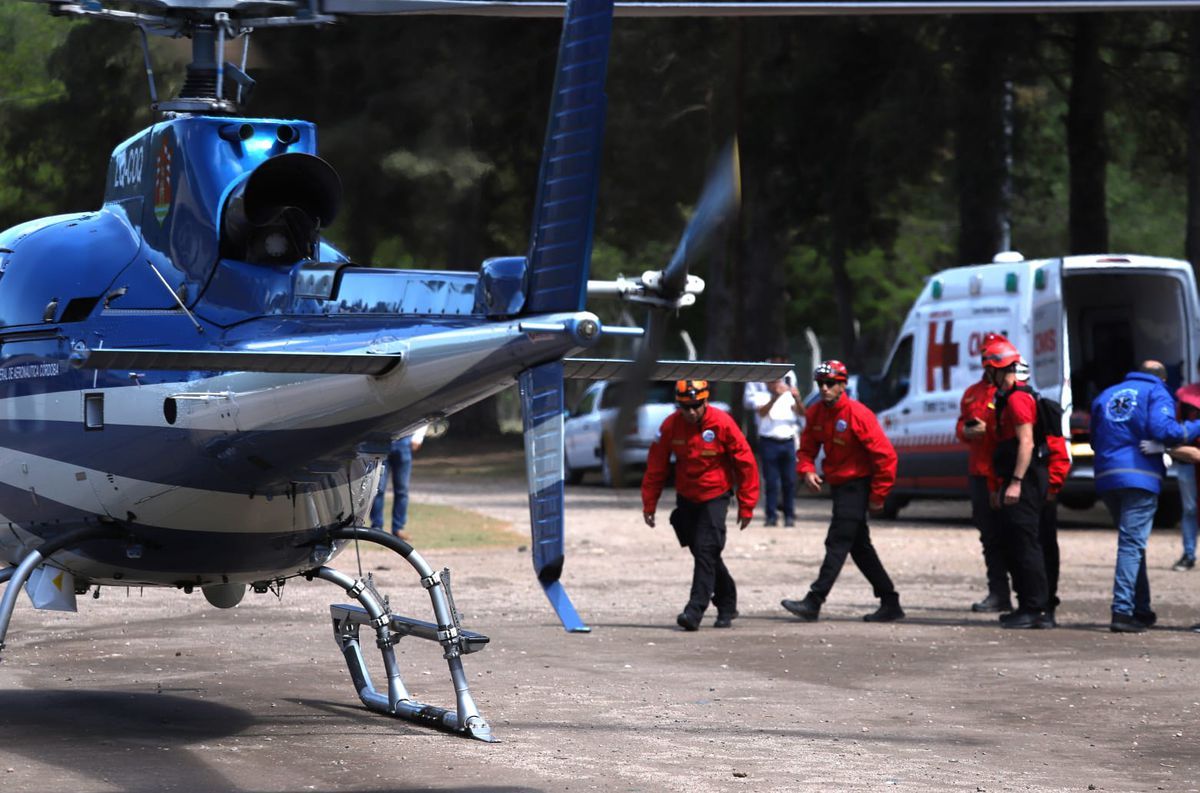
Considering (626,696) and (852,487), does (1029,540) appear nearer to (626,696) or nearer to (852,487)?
(852,487)

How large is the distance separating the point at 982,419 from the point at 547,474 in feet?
26.1

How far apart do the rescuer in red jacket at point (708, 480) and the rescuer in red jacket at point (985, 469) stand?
1640 mm

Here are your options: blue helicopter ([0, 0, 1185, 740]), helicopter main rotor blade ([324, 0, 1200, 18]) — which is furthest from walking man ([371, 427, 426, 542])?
helicopter main rotor blade ([324, 0, 1200, 18])

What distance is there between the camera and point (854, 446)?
1422cm

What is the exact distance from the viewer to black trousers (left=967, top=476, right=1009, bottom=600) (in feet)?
46.5

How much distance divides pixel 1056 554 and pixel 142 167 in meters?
7.89

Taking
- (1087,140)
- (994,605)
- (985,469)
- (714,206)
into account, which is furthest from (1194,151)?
(714,206)

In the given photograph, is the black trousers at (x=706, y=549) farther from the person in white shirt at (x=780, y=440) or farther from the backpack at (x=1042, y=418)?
the person in white shirt at (x=780, y=440)

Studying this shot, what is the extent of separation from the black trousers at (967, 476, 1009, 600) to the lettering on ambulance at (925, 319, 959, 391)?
25.6 feet

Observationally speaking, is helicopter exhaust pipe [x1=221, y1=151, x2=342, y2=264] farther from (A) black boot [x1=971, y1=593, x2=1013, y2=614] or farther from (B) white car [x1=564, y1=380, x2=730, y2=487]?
(B) white car [x1=564, y1=380, x2=730, y2=487]

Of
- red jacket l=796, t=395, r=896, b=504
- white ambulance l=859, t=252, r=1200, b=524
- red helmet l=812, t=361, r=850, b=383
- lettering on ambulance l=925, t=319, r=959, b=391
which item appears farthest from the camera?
lettering on ambulance l=925, t=319, r=959, b=391

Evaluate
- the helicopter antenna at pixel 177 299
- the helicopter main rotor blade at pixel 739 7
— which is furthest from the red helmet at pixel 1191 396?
the helicopter antenna at pixel 177 299

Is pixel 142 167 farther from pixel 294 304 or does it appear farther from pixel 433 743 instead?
pixel 433 743

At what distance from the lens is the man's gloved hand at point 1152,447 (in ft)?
43.7
